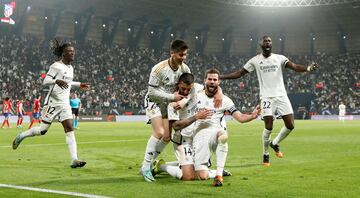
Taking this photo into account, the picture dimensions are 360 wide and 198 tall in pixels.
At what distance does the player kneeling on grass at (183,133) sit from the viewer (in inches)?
319

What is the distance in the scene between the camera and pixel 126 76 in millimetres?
58812

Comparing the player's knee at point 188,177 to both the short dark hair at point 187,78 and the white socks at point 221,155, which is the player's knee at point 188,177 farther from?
the short dark hair at point 187,78

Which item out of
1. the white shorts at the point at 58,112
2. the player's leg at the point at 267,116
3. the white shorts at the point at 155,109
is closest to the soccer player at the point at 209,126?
the white shorts at the point at 155,109

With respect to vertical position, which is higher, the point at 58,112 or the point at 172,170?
the point at 58,112

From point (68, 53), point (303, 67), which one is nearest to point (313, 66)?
point (303, 67)

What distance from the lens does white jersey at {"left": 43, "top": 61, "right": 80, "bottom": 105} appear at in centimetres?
1045

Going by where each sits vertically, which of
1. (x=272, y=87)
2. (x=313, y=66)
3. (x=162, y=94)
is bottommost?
(x=162, y=94)

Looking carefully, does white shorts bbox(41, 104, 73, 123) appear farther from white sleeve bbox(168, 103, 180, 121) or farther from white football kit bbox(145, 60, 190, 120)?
white sleeve bbox(168, 103, 180, 121)

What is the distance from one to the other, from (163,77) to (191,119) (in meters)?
1.15

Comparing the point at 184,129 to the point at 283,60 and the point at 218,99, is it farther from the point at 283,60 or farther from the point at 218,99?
the point at 283,60

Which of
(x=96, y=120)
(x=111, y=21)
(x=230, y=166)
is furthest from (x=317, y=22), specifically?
(x=230, y=166)

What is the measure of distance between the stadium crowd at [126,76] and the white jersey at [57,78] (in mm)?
30798

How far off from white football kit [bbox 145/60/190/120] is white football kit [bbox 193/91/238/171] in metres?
0.55

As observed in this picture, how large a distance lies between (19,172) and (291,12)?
6476 cm
